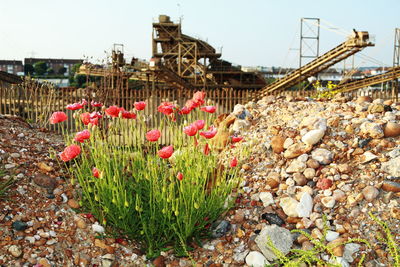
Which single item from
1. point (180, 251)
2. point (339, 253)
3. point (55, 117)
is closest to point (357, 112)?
point (339, 253)

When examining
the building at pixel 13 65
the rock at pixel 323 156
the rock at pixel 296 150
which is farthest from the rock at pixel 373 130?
the building at pixel 13 65

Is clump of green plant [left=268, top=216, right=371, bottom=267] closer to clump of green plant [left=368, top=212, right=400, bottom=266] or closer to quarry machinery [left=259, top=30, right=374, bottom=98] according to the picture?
clump of green plant [left=368, top=212, right=400, bottom=266]

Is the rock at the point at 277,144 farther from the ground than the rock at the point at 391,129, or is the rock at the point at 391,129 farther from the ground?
the rock at the point at 391,129

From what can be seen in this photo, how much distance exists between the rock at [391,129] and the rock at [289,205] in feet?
5.85

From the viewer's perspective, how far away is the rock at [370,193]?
470cm

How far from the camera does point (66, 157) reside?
387 centimetres

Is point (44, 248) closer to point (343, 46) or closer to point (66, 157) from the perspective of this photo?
point (66, 157)

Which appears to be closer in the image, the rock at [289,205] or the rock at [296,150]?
the rock at [289,205]

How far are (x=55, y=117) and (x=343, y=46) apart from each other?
2044 cm

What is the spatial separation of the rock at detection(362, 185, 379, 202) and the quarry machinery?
14495mm

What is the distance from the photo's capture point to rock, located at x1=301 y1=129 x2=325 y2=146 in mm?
5559

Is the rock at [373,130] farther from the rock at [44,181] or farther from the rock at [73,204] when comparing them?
the rock at [44,181]

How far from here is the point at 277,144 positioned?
579cm

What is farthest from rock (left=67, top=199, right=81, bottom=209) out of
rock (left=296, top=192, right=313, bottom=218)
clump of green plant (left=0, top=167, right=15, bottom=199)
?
rock (left=296, top=192, right=313, bottom=218)
